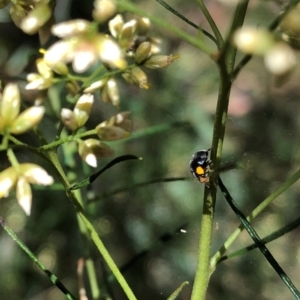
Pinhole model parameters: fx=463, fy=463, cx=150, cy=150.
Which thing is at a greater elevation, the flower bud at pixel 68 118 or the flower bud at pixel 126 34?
the flower bud at pixel 126 34

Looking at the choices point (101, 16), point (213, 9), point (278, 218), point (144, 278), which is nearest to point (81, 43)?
point (101, 16)

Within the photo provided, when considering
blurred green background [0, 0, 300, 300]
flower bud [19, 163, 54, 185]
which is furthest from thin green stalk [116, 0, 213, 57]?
blurred green background [0, 0, 300, 300]

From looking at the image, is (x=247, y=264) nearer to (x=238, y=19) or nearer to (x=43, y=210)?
(x=43, y=210)

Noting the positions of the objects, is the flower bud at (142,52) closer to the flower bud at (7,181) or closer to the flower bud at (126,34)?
the flower bud at (126,34)

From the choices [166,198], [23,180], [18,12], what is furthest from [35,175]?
[166,198]

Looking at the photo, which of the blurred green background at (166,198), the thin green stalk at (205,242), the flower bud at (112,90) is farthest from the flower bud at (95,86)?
the blurred green background at (166,198)

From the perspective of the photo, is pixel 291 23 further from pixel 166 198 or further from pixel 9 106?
pixel 166 198
